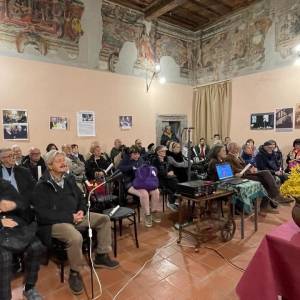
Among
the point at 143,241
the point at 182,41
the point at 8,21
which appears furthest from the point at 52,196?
the point at 182,41

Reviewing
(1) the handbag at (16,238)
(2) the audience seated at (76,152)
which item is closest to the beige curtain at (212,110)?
(2) the audience seated at (76,152)

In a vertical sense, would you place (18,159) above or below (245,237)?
above

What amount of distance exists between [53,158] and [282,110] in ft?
17.7

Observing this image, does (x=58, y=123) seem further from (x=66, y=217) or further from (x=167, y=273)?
(x=167, y=273)

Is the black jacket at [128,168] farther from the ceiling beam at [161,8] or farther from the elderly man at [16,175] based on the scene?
the ceiling beam at [161,8]

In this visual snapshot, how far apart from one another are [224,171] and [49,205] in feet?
7.38

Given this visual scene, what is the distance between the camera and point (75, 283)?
209 centimetres

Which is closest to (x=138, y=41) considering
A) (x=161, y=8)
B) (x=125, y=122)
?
(x=161, y=8)

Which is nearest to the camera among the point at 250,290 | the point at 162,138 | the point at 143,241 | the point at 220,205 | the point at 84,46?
the point at 250,290

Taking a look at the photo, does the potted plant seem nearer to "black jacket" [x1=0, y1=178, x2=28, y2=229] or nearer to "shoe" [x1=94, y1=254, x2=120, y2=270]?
"shoe" [x1=94, y1=254, x2=120, y2=270]

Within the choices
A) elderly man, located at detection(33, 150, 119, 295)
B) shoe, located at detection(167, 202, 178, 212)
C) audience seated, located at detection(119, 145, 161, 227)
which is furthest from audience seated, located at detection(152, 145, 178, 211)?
elderly man, located at detection(33, 150, 119, 295)

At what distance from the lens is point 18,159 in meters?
3.96

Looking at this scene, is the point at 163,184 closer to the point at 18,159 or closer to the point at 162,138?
the point at 18,159

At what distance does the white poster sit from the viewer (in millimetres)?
5500
